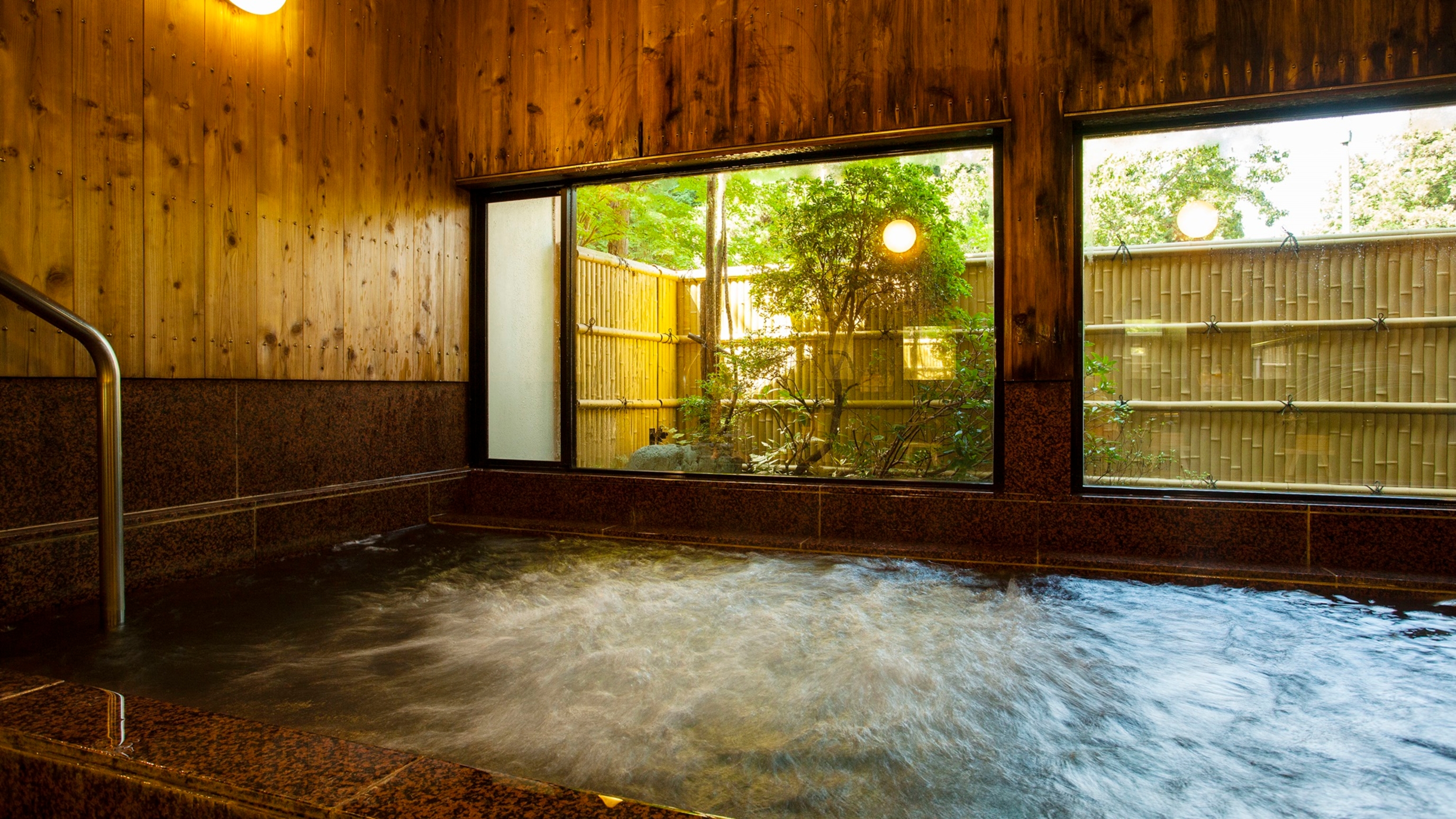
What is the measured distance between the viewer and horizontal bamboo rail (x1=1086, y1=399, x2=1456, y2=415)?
13.6 ft

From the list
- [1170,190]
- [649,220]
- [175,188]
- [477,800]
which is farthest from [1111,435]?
[175,188]

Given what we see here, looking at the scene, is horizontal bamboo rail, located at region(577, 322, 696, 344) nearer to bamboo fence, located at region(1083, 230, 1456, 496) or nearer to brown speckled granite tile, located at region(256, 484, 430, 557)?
brown speckled granite tile, located at region(256, 484, 430, 557)

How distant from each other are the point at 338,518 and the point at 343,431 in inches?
20.1

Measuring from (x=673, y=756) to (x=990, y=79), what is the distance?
13.0 feet

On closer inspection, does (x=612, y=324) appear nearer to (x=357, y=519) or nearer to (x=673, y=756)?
(x=357, y=519)

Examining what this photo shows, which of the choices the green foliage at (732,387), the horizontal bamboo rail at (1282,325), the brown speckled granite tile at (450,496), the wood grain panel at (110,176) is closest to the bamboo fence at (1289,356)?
the horizontal bamboo rail at (1282,325)

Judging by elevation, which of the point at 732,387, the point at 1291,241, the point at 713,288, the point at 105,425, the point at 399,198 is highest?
the point at 399,198

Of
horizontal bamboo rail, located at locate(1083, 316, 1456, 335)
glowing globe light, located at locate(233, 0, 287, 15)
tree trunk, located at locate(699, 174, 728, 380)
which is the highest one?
glowing globe light, located at locate(233, 0, 287, 15)

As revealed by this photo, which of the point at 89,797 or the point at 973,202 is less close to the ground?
the point at 973,202

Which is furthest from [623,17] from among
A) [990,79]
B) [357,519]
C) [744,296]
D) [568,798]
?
[568,798]

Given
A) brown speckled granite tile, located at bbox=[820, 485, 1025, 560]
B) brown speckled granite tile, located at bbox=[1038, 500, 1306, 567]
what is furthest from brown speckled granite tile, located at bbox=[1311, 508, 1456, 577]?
brown speckled granite tile, located at bbox=[820, 485, 1025, 560]

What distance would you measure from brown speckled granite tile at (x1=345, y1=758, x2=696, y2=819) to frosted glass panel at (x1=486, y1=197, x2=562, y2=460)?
415cm

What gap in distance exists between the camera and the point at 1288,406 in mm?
4379

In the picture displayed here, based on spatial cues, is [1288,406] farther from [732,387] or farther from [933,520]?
[732,387]
